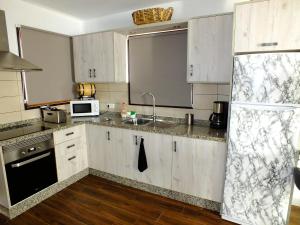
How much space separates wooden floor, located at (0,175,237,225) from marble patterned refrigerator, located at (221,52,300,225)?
0.41 metres

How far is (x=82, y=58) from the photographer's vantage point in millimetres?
3115

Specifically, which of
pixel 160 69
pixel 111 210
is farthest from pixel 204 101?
pixel 111 210

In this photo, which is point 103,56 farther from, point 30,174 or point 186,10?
point 30,174

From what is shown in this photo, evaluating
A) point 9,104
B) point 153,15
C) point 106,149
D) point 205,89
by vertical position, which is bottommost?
point 106,149

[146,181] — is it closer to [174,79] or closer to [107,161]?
[107,161]

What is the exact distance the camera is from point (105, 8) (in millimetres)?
2840

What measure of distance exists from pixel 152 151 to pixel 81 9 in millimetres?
2282

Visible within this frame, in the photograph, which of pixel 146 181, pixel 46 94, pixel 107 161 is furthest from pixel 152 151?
pixel 46 94

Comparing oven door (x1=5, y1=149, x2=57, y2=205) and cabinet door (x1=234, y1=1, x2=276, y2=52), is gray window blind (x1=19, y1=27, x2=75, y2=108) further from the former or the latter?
cabinet door (x1=234, y1=1, x2=276, y2=52)

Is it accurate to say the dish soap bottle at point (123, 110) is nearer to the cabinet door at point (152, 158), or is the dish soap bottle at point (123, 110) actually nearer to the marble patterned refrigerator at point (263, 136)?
the cabinet door at point (152, 158)

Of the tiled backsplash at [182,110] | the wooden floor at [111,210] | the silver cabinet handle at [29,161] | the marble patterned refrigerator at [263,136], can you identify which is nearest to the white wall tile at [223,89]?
the tiled backsplash at [182,110]

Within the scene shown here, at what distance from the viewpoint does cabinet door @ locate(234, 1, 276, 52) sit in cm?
168

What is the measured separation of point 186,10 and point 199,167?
1.98 meters

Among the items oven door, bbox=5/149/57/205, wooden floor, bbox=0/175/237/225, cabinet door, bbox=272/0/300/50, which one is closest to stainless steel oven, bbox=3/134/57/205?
oven door, bbox=5/149/57/205
